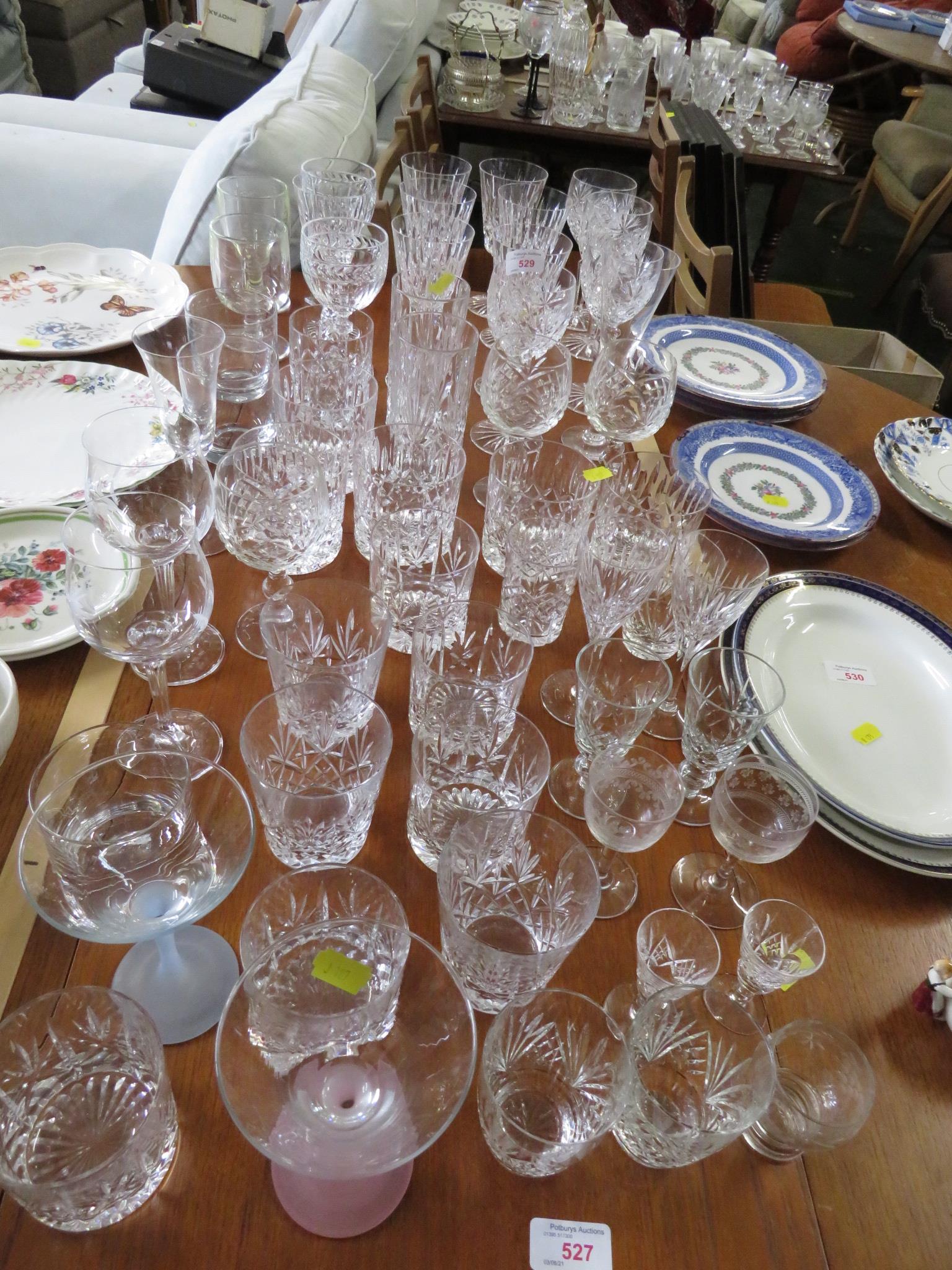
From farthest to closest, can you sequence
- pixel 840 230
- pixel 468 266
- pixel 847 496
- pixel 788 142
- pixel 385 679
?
pixel 840 230 → pixel 788 142 → pixel 468 266 → pixel 847 496 → pixel 385 679

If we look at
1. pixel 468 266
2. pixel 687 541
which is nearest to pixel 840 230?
pixel 468 266

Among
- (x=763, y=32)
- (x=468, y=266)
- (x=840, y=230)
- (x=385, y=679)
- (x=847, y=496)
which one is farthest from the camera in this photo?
(x=763, y=32)

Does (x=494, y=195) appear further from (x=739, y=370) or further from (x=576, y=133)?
(x=576, y=133)

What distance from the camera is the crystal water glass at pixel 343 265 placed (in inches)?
43.6

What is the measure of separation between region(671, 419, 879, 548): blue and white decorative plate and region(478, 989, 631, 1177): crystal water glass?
2.10 feet

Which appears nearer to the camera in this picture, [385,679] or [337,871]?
[337,871]

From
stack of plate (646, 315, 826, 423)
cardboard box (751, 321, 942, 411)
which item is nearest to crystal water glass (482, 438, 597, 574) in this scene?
stack of plate (646, 315, 826, 423)

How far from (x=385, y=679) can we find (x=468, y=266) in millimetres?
1399

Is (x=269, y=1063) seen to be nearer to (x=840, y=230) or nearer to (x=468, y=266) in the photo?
(x=468, y=266)

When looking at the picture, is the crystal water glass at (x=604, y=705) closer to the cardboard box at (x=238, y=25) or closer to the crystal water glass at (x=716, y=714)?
the crystal water glass at (x=716, y=714)

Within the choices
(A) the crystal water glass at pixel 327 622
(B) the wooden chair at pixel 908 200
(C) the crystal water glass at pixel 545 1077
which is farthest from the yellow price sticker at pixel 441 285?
(B) the wooden chair at pixel 908 200

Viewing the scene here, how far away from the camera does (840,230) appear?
154 inches

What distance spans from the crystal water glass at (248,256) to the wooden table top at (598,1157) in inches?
23.2

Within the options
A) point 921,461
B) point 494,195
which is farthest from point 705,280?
point 921,461
